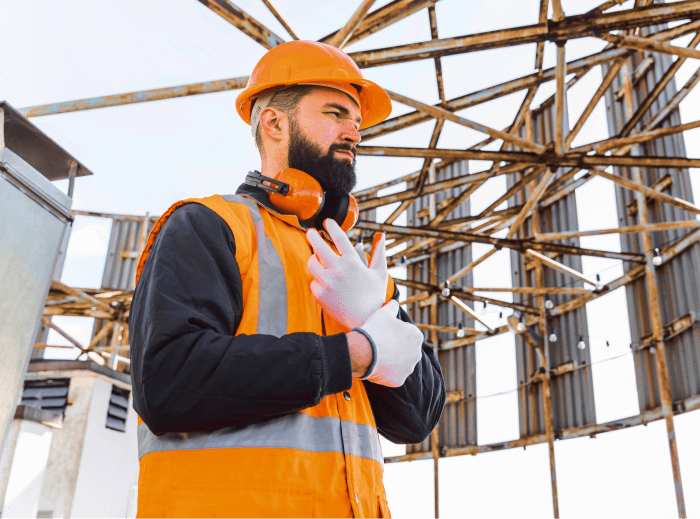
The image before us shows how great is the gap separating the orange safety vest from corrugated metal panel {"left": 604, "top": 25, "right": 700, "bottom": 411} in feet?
40.7

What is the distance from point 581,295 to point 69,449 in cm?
1232

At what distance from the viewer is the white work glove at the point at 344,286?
188 cm

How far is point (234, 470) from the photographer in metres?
1.57

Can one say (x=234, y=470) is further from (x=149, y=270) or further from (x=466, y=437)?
(x=466, y=437)

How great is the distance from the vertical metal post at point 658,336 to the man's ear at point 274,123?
11.1m

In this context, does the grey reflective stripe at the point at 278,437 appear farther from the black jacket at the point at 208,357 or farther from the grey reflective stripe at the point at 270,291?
the grey reflective stripe at the point at 270,291

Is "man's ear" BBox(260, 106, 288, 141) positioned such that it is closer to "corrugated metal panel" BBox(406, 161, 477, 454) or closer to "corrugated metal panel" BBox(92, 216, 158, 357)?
"corrugated metal panel" BBox(406, 161, 477, 454)

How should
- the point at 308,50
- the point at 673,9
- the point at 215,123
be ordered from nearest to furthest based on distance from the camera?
the point at 308,50 < the point at 673,9 < the point at 215,123

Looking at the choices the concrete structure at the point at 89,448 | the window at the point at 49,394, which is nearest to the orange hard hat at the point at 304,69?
the concrete structure at the point at 89,448

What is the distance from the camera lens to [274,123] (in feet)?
7.89

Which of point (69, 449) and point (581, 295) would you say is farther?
point (581, 295)

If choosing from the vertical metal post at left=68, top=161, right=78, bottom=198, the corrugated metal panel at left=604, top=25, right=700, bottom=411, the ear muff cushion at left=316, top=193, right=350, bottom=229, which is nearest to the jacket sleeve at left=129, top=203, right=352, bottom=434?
the ear muff cushion at left=316, top=193, right=350, bottom=229

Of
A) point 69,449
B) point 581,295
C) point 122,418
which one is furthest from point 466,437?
point 69,449

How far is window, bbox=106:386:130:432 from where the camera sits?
14.4 m
